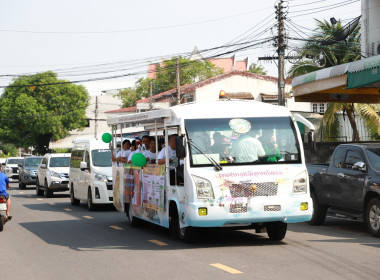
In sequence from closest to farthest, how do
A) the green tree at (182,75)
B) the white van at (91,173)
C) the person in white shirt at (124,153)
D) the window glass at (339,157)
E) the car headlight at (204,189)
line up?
the car headlight at (204,189), the window glass at (339,157), the person in white shirt at (124,153), the white van at (91,173), the green tree at (182,75)

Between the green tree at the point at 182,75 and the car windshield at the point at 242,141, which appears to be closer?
the car windshield at the point at 242,141

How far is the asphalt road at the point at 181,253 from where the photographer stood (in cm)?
925

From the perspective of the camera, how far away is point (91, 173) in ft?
70.9

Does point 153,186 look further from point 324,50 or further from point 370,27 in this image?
point 324,50

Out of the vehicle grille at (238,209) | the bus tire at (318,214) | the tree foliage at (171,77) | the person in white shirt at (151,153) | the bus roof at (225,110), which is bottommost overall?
the bus tire at (318,214)

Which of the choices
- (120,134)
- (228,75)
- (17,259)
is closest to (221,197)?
(17,259)

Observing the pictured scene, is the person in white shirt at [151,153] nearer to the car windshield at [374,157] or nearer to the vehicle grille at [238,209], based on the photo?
the vehicle grille at [238,209]

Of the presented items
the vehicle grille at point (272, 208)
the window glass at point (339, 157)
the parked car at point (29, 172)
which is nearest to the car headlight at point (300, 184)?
the vehicle grille at point (272, 208)

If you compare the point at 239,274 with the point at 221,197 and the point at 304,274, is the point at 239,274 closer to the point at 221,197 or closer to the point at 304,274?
the point at 304,274

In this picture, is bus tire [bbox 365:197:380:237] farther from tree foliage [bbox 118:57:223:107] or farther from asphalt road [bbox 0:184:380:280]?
tree foliage [bbox 118:57:223:107]

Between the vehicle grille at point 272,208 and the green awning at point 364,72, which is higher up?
the green awning at point 364,72

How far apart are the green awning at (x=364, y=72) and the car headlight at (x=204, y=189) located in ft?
24.4

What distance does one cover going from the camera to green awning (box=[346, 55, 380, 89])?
1731 cm

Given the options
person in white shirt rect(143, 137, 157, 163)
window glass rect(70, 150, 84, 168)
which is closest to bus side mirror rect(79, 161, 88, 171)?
window glass rect(70, 150, 84, 168)
